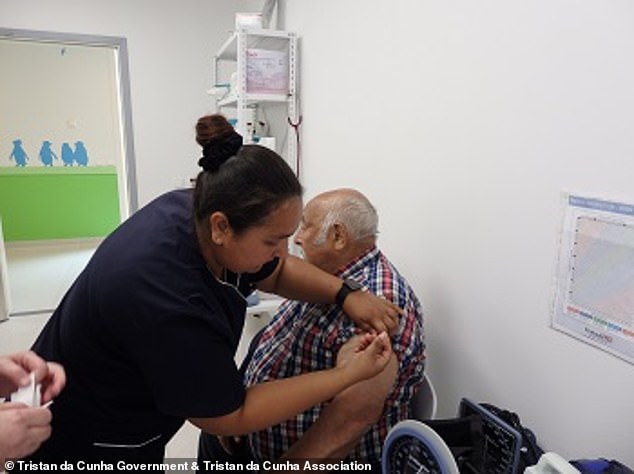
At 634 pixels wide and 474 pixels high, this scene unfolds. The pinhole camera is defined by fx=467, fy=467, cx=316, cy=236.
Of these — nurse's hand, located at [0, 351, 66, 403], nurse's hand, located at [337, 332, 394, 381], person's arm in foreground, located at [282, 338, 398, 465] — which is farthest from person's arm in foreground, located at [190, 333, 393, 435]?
nurse's hand, located at [0, 351, 66, 403]

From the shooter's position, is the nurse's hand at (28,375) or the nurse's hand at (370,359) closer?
the nurse's hand at (28,375)

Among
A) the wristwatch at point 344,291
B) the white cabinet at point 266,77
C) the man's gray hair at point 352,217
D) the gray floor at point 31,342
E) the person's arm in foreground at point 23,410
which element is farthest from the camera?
the white cabinet at point 266,77

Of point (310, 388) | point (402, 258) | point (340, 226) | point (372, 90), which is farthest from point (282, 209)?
point (372, 90)

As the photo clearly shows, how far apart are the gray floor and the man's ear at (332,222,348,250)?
139cm

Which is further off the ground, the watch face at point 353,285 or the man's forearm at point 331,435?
the watch face at point 353,285

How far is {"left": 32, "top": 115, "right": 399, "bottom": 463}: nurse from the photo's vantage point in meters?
0.79

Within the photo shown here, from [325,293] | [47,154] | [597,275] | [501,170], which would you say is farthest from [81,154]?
[597,275]

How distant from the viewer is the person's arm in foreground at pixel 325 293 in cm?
111

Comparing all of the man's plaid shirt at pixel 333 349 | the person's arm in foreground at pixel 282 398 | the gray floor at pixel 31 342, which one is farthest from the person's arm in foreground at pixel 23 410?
the gray floor at pixel 31 342

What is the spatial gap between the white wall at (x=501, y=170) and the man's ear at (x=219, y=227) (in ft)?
2.31

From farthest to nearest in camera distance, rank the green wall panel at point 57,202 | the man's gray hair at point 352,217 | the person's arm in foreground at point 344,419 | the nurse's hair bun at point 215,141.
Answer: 1. the green wall panel at point 57,202
2. the man's gray hair at point 352,217
3. the person's arm in foreground at point 344,419
4. the nurse's hair bun at point 215,141

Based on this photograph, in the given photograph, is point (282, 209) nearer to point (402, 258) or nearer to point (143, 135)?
point (402, 258)

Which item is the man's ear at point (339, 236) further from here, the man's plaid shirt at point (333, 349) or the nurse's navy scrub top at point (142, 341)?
the nurse's navy scrub top at point (142, 341)

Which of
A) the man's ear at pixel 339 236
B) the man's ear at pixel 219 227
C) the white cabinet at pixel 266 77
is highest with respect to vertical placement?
the white cabinet at pixel 266 77
